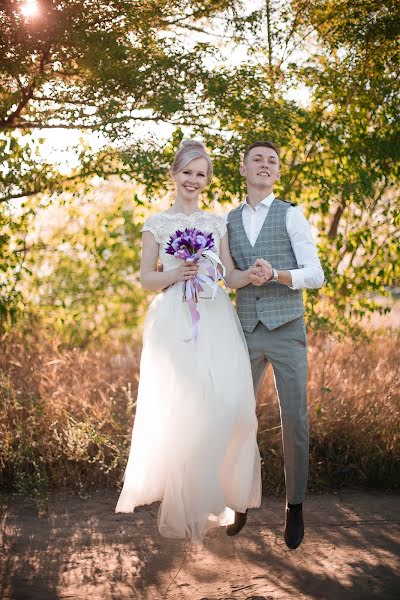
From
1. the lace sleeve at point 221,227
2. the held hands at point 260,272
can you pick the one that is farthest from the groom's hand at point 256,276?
the lace sleeve at point 221,227

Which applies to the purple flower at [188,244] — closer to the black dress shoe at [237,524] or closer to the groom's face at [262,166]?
the groom's face at [262,166]

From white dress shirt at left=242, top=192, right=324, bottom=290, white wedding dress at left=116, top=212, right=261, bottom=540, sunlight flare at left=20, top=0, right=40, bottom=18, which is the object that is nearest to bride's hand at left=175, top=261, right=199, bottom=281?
white wedding dress at left=116, top=212, right=261, bottom=540

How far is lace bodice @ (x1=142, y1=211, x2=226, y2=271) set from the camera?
3855mm

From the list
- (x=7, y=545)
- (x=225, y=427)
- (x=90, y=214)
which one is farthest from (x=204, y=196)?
(x=7, y=545)

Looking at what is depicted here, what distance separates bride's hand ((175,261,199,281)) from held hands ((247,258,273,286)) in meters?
0.29

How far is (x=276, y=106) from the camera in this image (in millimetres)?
5387

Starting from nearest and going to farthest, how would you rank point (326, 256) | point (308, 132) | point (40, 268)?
point (308, 132), point (326, 256), point (40, 268)

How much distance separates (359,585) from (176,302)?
1.64m

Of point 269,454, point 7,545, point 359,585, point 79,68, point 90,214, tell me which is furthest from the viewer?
point 90,214

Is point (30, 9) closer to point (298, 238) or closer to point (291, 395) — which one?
point (298, 238)

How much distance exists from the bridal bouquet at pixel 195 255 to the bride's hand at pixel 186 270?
0.03 m

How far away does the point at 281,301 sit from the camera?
3.86 meters

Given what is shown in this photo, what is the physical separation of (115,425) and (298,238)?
202 centimetres

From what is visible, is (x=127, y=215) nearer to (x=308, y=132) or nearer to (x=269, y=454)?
(x=308, y=132)
